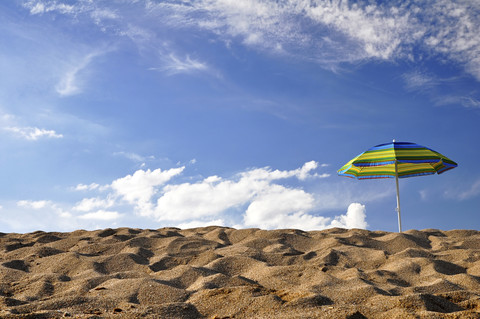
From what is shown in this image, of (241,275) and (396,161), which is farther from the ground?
(396,161)

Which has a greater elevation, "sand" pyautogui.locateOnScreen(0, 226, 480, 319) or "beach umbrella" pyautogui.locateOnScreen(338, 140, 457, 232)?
"beach umbrella" pyautogui.locateOnScreen(338, 140, 457, 232)

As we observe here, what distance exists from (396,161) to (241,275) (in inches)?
176

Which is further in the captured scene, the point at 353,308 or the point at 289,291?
the point at 289,291

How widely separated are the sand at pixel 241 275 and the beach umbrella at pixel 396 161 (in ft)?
4.83

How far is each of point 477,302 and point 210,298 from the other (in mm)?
1691

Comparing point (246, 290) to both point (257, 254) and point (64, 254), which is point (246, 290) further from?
point (64, 254)

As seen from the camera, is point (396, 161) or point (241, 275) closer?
point (241, 275)

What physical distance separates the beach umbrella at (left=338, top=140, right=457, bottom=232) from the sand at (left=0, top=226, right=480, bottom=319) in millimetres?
1474

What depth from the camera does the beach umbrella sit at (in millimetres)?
7324

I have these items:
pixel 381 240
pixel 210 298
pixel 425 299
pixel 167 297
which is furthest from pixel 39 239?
pixel 425 299

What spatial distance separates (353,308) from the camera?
8.15 feet

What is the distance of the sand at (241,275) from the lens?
2.64 meters

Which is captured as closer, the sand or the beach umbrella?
the sand

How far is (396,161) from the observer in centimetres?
731
